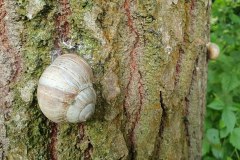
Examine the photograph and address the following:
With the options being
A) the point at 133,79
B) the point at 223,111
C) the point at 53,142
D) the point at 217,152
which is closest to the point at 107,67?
the point at 133,79

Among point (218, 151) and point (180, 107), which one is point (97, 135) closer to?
point (180, 107)

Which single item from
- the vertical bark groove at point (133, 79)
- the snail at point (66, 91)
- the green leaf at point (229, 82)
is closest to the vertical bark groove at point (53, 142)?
the snail at point (66, 91)

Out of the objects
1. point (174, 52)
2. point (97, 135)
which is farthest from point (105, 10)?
point (97, 135)

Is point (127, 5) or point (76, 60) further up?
point (127, 5)

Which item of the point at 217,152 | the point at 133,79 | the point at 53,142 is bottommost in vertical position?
the point at 217,152

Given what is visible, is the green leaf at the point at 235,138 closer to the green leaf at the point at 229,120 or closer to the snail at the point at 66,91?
the green leaf at the point at 229,120

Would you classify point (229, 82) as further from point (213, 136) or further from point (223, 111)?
point (213, 136)

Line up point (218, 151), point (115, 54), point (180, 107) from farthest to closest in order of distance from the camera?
point (218, 151) < point (180, 107) < point (115, 54)
